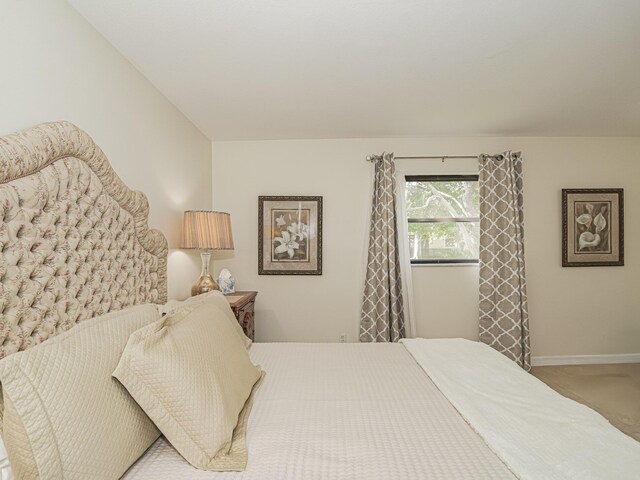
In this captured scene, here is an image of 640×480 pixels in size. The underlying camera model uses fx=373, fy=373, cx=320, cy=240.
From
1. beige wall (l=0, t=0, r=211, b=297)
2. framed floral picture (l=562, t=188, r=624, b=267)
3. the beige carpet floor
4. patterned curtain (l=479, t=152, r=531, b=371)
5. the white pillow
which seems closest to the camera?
the white pillow

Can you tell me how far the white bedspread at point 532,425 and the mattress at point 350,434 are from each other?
0.06 metres

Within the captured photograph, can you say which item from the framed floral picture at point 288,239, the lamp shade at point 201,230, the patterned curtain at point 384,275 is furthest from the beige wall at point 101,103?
the patterned curtain at point 384,275

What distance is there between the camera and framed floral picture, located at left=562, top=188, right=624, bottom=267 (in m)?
Result: 3.84

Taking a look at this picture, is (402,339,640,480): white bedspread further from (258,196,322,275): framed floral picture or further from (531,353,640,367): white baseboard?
(531,353,640,367): white baseboard

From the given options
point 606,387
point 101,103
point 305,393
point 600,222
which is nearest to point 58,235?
point 101,103

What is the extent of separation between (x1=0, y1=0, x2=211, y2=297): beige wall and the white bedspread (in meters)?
1.99

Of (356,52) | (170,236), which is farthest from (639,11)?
(170,236)

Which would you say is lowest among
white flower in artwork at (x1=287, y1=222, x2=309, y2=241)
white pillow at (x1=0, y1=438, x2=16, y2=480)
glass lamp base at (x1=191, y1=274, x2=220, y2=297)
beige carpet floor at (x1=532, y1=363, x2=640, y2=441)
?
beige carpet floor at (x1=532, y1=363, x2=640, y2=441)

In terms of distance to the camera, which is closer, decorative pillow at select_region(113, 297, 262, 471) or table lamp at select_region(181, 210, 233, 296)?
decorative pillow at select_region(113, 297, 262, 471)

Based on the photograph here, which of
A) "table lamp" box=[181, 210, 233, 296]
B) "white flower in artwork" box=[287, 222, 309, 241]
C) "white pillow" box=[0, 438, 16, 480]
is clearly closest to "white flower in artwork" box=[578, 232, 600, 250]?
"white flower in artwork" box=[287, 222, 309, 241]

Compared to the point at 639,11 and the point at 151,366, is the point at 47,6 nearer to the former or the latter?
the point at 151,366

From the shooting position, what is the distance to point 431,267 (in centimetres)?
389

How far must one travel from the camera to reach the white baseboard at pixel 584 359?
3887 mm

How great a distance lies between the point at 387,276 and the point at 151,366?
2.84 metres
